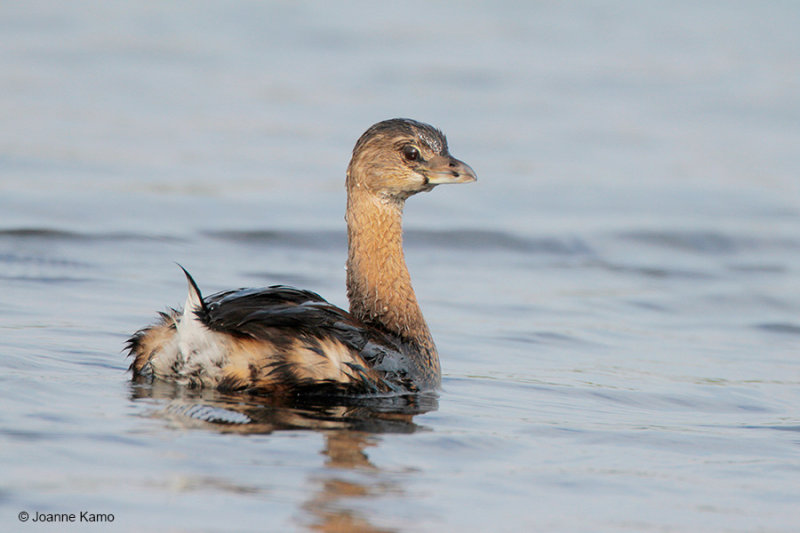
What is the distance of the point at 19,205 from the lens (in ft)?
36.6

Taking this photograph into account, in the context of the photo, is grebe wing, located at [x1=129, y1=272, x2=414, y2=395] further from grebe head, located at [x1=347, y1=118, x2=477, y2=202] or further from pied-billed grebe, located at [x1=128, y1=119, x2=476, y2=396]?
grebe head, located at [x1=347, y1=118, x2=477, y2=202]

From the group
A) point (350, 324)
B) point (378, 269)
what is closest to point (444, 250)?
point (378, 269)

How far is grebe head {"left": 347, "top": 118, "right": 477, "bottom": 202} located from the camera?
7.00 metres

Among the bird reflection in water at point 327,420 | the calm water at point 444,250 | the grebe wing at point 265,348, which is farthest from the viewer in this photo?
the grebe wing at point 265,348

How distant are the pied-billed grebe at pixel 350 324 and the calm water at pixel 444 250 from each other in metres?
0.15

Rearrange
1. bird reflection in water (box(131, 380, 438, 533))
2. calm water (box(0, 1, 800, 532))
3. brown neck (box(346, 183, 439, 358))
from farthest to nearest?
brown neck (box(346, 183, 439, 358))
calm water (box(0, 1, 800, 532))
bird reflection in water (box(131, 380, 438, 533))

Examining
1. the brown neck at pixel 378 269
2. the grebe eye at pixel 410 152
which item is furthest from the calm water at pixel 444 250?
the grebe eye at pixel 410 152

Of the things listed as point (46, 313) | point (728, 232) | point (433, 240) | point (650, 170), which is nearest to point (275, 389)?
point (46, 313)

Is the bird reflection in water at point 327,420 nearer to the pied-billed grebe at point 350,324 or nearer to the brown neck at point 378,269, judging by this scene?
the pied-billed grebe at point 350,324

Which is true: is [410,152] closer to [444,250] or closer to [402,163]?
[402,163]

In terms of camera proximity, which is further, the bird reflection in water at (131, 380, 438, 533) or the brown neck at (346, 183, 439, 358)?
the brown neck at (346, 183, 439, 358)

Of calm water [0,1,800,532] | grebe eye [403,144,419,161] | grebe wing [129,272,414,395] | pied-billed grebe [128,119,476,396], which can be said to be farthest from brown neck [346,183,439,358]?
grebe wing [129,272,414,395]

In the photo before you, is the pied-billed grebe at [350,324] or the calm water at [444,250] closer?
the calm water at [444,250]

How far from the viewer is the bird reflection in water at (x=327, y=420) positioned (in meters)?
4.95
